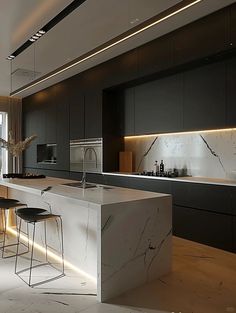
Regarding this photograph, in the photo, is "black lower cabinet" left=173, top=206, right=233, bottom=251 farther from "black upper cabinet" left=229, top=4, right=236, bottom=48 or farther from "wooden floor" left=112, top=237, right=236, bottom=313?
"black upper cabinet" left=229, top=4, right=236, bottom=48

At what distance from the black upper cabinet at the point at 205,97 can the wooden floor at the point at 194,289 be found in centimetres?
161

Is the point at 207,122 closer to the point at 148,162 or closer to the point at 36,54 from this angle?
the point at 148,162

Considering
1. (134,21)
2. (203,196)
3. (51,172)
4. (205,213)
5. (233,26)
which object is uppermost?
(134,21)

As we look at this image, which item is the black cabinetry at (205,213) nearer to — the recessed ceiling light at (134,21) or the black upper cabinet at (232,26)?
the black upper cabinet at (232,26)

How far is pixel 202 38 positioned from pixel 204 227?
2283 millimetres

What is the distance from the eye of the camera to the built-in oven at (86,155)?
5.23 m

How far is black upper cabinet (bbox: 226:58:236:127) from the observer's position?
335 centimetres

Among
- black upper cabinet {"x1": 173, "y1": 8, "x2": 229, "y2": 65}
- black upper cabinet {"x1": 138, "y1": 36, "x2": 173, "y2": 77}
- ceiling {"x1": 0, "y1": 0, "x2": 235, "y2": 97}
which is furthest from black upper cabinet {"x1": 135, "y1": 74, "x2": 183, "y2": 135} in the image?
ceiling {"x1": 0, "y1": 0, "x2": 235, "y2": 97}

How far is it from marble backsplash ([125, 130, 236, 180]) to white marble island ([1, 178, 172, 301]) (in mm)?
1542

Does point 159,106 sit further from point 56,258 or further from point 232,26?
point 56,258

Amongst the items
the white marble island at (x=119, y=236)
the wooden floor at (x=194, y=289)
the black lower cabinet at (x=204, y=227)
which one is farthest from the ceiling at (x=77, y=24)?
the wooden floor at (x=194, y=289)

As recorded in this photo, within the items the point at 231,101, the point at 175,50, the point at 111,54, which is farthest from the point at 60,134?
the point at 231,101

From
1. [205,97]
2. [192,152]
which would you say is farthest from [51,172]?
[205,97]

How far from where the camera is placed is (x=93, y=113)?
5352 mm
